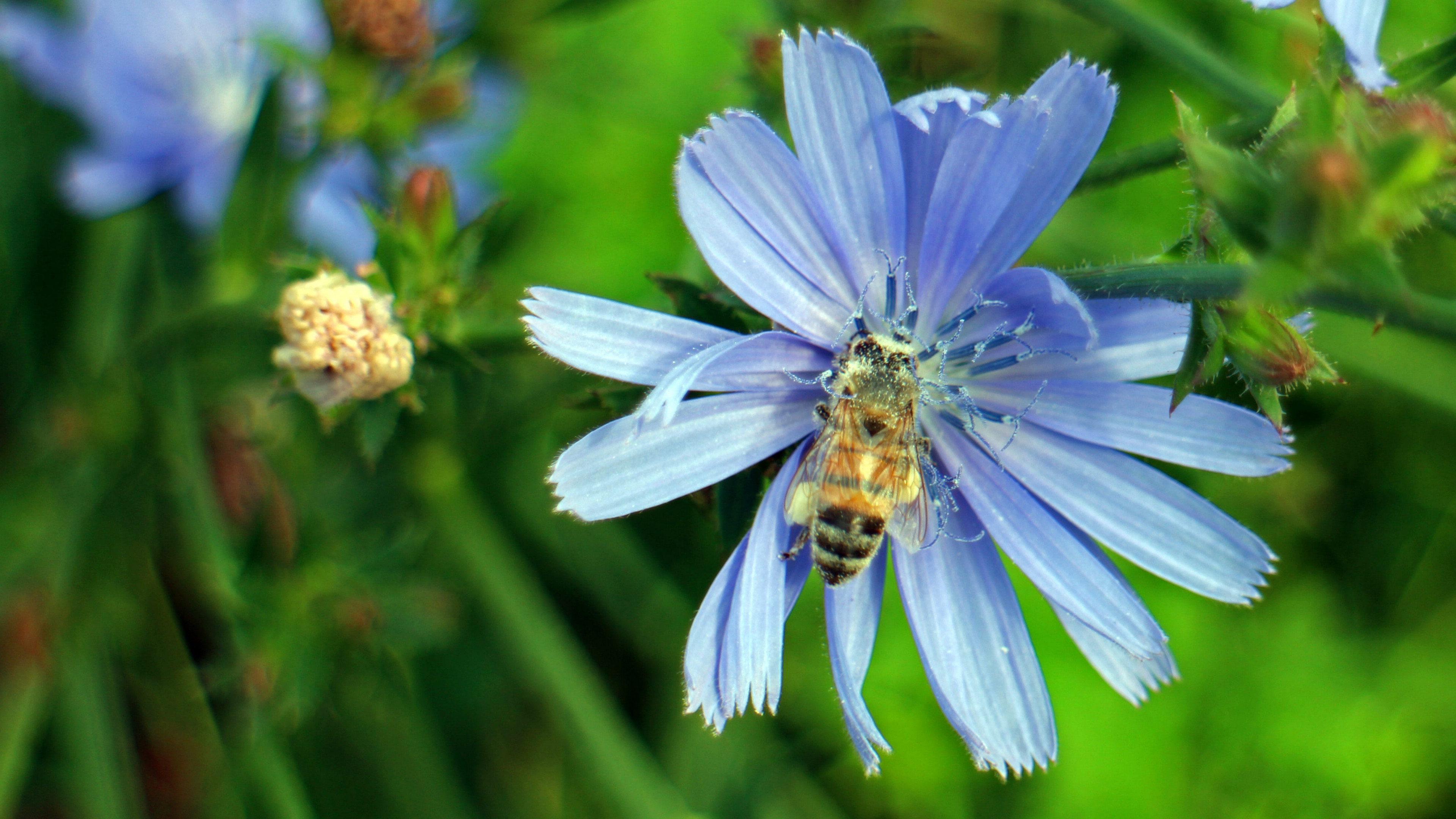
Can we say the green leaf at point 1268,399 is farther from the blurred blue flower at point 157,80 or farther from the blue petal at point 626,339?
the blurred blue flower at point 157,80

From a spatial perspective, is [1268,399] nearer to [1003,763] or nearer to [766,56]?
[1003,763]

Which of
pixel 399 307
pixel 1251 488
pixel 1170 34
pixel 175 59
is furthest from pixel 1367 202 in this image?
pixel 175 59

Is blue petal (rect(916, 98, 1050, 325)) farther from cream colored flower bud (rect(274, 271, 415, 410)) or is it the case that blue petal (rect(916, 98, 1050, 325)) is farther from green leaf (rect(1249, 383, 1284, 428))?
cream colored flower bud (rect(274, 271, 415, 410))

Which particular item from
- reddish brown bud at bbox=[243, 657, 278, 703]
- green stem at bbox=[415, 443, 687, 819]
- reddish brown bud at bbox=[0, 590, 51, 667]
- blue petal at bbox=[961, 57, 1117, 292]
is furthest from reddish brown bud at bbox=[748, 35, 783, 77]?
reddish brown bud at bbox=[0, 590, 51, 667]

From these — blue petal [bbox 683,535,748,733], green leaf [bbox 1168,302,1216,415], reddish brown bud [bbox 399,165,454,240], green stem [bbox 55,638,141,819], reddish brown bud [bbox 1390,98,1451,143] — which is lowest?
green stem [bbox 55,638,141,819]

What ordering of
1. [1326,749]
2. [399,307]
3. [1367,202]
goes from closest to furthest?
1. [1367,202]
2. [399,307]
3. [1326,749]

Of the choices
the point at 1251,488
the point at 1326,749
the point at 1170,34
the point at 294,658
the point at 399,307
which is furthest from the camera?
the point at 1251,488

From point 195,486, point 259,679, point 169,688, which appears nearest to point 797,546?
point 259,679

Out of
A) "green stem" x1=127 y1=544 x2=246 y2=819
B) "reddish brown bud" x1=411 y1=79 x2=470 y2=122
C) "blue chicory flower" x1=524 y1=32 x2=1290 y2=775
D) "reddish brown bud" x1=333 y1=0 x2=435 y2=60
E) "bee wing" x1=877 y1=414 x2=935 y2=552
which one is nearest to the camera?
"blue chicory flower" x1=524 y1=32 x2=1290 y2=775

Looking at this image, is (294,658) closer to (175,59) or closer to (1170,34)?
(175,59)
